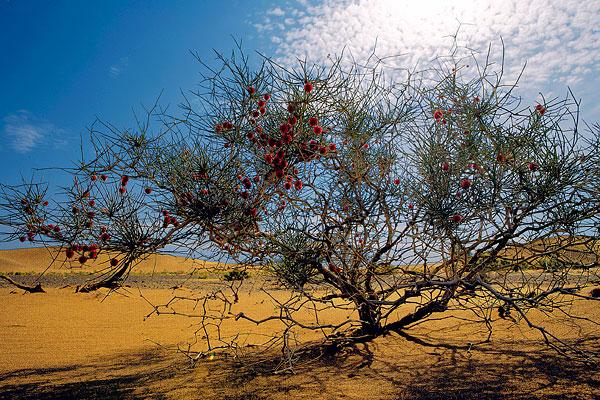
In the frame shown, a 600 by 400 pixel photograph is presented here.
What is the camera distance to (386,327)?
15.6ft

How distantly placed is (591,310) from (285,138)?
5137 millimetres

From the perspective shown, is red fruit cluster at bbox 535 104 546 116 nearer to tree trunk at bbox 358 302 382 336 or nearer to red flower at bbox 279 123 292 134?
red flower at bbox 279 123 292 134

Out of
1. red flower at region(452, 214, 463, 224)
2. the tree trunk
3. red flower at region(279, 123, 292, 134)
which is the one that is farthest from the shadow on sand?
red flower at region(279, 123, 292, 134)

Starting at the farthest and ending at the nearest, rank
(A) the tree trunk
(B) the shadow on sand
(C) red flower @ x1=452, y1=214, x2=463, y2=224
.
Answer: (A) the tree trunk < (C) red flower @ x1=452, y1=214, x2=463, y2=224 < (B) the shadow on sand

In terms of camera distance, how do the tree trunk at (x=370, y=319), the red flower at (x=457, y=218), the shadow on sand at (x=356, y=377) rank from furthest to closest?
the tree trunk at (x=370, y=319)
the red flower at (x=457, y=218)
the shadow on sand at (x=356, y=377)

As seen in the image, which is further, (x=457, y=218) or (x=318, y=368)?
(x=318, y=368)

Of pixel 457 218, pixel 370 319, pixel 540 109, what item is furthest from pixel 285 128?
pixel 370 319

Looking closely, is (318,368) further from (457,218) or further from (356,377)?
(457,218)

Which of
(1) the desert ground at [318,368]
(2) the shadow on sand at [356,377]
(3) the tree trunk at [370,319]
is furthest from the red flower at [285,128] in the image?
(3) the tree trunk at [370,319]

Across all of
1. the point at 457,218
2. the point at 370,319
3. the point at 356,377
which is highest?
the point at 457,218

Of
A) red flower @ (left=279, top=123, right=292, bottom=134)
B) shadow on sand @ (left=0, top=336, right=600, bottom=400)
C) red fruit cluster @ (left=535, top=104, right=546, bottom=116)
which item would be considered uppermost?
red fruit cluster @ (left=535, top=104, right=546, bottom=116)

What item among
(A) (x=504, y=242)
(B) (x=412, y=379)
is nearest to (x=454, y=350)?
(B) (x=412, y=379)

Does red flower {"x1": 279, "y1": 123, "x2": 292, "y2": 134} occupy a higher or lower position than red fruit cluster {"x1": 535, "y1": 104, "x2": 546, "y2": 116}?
lower

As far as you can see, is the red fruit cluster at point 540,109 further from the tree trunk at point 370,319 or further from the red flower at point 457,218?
the tree trunk at point 370,319
